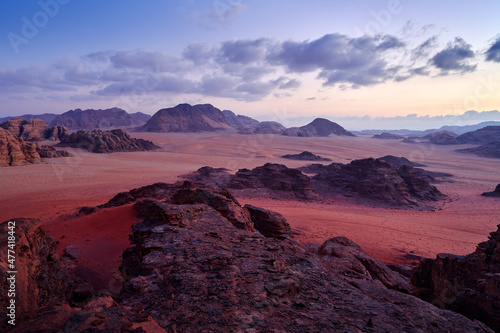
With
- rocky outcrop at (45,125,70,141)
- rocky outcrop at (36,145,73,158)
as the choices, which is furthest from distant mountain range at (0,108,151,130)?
rocky outcrop at (36,145,73,158)

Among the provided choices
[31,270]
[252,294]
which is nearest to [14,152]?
[31,270]

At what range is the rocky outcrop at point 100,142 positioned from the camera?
1948 inches

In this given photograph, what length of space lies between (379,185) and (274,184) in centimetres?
986

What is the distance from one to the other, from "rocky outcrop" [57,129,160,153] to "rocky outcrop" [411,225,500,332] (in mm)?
53347

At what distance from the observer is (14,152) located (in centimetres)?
3164

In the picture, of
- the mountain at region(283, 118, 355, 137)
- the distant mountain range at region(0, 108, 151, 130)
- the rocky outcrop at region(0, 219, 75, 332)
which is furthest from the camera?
the distant mountain range at region(0, 108, 151, 130)

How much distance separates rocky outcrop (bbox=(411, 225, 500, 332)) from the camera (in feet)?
17.0

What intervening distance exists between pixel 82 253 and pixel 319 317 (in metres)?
7.83

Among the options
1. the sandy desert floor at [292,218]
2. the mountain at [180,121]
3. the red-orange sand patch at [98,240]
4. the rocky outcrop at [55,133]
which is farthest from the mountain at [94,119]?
the red-orange sand patch at [98,240]

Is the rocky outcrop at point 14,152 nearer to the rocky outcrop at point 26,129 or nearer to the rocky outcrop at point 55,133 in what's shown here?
the rocky outcrop at point 26,129

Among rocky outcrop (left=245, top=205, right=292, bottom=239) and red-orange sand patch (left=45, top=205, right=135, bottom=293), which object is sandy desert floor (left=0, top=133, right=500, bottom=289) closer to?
red-orange sand patch (left=45, top=205, right=135, bottom=293)

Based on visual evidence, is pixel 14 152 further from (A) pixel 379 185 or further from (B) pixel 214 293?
(A) pixel 379 185

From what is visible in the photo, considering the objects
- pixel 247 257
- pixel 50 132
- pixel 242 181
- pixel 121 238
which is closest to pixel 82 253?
pixel 121 238

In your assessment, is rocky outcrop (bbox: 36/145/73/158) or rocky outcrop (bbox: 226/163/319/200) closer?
rocky outcrop (bbox: 226/163/319/200)
